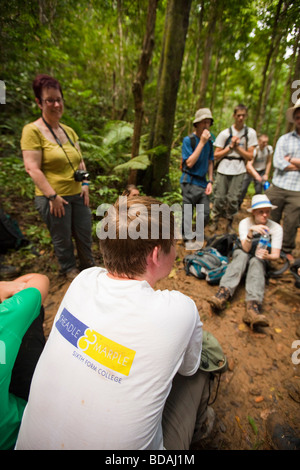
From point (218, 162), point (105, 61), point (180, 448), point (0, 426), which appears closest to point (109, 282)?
point (0, 426)

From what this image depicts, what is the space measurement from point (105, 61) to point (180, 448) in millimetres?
12633

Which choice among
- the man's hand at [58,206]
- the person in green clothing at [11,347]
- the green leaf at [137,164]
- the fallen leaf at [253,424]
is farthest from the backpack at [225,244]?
the person in green clothing at [11,347]

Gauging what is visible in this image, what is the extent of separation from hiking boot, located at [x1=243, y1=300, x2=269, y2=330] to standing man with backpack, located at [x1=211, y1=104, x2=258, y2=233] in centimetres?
235

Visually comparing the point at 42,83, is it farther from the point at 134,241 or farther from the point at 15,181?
the point at 15,181

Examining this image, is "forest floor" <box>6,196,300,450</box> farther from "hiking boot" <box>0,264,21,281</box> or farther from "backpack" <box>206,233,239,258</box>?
Answer: "backpack" <box>206,233,239,258</box>

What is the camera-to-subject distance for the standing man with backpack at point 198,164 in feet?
11.6

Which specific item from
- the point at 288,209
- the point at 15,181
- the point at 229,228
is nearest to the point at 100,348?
the point at 288,209

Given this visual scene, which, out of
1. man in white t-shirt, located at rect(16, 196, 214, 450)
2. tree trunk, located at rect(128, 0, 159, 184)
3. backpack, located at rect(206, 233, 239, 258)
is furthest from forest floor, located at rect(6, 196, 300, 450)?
tree trunk, located at rect(128, 0, 159, 184)

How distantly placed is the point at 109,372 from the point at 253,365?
6.52 feet

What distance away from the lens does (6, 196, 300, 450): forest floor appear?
1.71m

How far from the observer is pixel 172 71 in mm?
4637

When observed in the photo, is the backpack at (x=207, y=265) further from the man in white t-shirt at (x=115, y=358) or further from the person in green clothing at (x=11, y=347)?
the person in green clothing at (x=11, y=347)

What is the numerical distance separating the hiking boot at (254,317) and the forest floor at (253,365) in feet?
0.45

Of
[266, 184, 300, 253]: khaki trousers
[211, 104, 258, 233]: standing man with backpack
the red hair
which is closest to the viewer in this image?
the red hair
